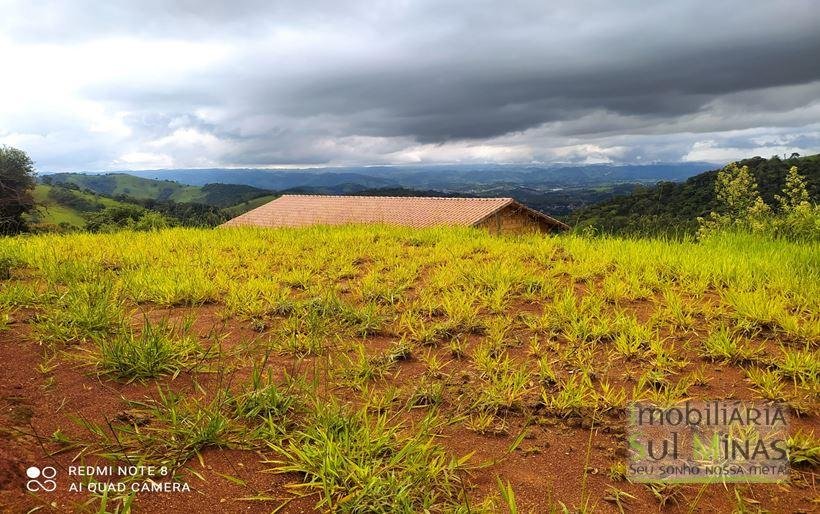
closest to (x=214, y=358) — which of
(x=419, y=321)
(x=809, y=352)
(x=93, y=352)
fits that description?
(x=93, y=352)

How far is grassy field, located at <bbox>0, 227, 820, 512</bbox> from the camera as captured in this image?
7.34 ft

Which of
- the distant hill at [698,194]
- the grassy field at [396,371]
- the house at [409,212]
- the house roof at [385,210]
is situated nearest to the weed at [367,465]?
the grassy field at [396,371]

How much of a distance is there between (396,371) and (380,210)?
28.8 metres

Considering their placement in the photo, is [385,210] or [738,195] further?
[385,210]


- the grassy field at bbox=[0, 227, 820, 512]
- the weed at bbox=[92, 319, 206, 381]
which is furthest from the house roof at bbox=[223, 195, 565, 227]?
the weed at bbox=[92, 319, 206, 381]

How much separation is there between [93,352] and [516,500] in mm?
2954

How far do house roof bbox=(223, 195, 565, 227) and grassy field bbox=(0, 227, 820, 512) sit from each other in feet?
75.7

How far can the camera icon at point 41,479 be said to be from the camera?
2.00 meters

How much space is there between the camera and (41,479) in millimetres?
2072

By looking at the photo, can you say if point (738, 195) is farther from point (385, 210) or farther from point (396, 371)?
point (385, 210)

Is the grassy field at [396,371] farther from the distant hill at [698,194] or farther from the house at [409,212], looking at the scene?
the distant hill at [698,194]

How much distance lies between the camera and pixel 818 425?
2.73m

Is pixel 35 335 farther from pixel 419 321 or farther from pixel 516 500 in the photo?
pixel 516 500

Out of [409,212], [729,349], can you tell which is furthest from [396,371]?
[409,212]
